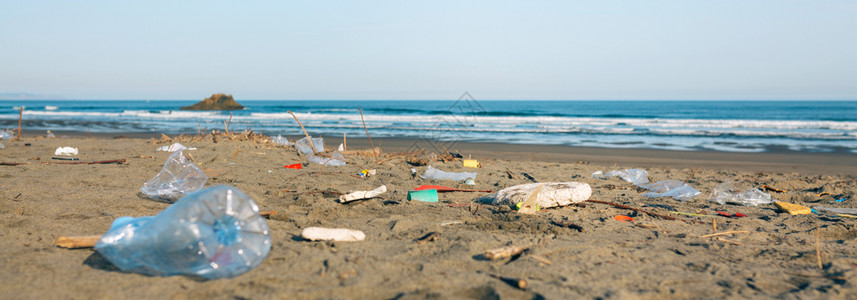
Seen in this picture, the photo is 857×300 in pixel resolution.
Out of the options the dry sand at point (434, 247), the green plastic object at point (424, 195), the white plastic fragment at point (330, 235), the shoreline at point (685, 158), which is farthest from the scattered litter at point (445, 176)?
the shoreline at point (685, 158)

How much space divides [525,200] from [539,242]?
786 millimetres

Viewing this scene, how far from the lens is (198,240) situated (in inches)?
73.3

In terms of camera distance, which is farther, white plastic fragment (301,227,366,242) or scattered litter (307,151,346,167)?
scattered litter (307,151,346,167)

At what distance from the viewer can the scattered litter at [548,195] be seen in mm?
3285

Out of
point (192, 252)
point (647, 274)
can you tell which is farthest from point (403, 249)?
point (647, 274)

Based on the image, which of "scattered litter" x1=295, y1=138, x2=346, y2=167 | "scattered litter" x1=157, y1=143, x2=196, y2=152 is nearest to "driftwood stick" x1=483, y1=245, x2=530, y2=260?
"scattered litter" x1=295, y1=138, x2=346, y2=167

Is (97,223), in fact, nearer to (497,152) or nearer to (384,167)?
(384,167)

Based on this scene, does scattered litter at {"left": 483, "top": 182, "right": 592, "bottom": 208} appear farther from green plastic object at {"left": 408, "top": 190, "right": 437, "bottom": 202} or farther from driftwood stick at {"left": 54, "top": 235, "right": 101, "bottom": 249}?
driftwood stick at {"left": 54, "top": 235, "right": 101, "bottom": 249}

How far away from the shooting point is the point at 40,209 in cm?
281

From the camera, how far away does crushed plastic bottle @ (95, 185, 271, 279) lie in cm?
185

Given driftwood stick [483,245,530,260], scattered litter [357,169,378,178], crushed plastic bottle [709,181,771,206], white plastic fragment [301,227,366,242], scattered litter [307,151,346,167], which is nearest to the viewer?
driftwood stick [483,245,530,260]

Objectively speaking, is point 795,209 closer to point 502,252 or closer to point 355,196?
point 502,252

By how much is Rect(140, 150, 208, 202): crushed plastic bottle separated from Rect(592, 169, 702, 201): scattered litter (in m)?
3.77

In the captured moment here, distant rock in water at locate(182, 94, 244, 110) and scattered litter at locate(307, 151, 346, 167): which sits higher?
distant rock in water at locate(182, 94, 244, 110)
